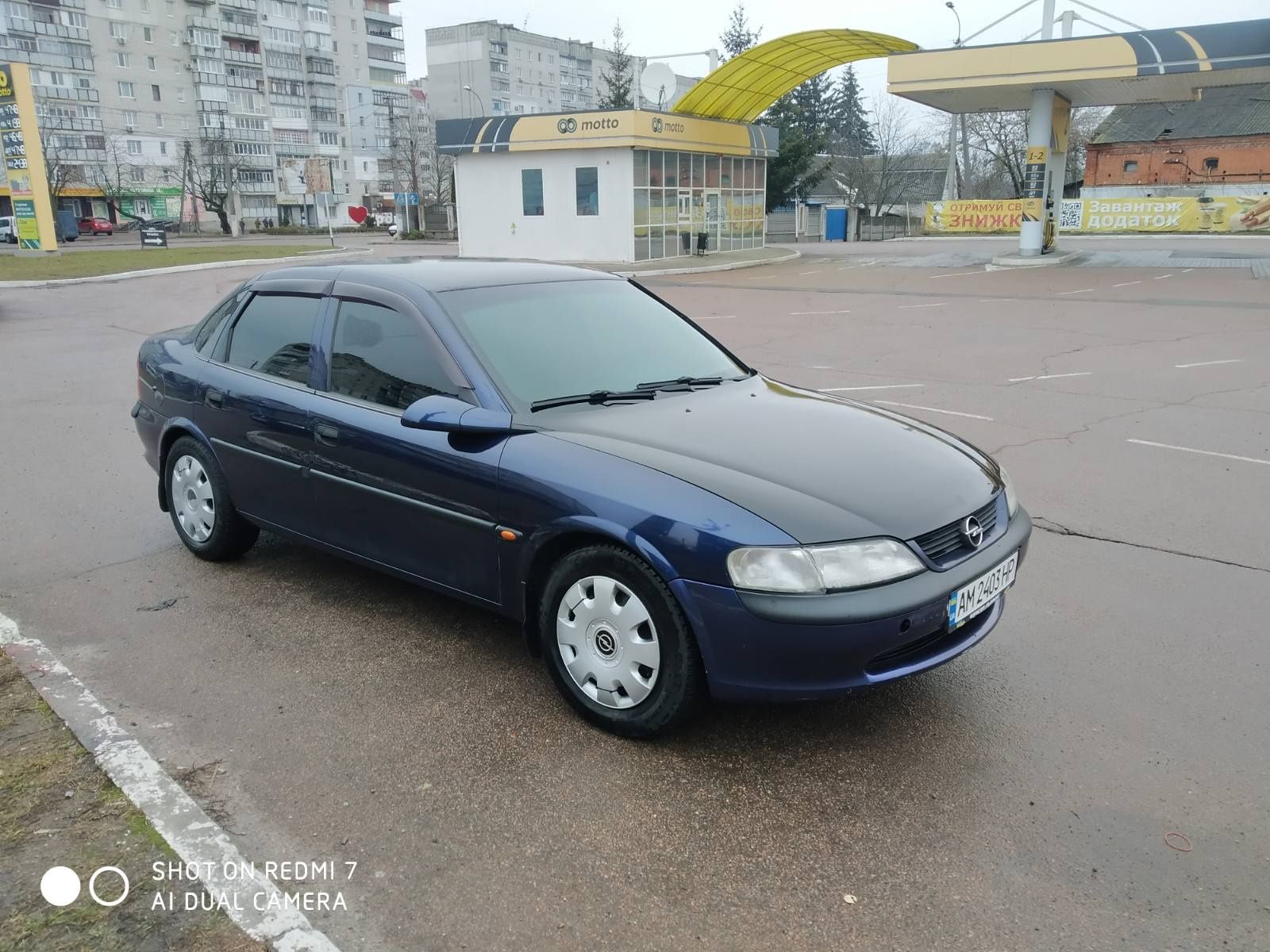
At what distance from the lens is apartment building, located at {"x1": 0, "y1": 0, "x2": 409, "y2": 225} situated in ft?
255

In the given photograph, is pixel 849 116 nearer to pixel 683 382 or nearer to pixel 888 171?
pixel 888 171

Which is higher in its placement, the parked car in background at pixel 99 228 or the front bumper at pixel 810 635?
the parked car in background at pixel 99 228

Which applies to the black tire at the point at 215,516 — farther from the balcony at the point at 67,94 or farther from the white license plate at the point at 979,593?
the balcony at the point at 67,94

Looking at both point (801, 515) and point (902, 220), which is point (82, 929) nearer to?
point (801, 515)

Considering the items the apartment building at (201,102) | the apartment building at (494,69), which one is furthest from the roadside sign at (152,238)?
the apartment building at (494,69)

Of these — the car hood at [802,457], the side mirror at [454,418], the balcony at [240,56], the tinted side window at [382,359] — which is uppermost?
the balcony at [240,56]

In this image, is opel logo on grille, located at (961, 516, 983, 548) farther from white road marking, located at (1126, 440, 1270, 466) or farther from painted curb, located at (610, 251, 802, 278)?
painted curb, located at (610, 251, 802, 278)

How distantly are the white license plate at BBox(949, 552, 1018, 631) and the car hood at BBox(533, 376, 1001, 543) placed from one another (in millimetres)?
246

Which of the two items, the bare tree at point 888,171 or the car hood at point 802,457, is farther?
the bare tree at point 888,171

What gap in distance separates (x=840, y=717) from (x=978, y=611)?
2.17 feet

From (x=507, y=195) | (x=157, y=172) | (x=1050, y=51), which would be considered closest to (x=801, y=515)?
(x=1050, y=51)

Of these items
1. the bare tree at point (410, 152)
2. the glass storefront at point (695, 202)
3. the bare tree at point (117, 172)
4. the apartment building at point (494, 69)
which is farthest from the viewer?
the apartment building at point (494, 69)

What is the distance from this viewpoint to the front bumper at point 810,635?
3.09 meters

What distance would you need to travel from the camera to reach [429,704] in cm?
383
